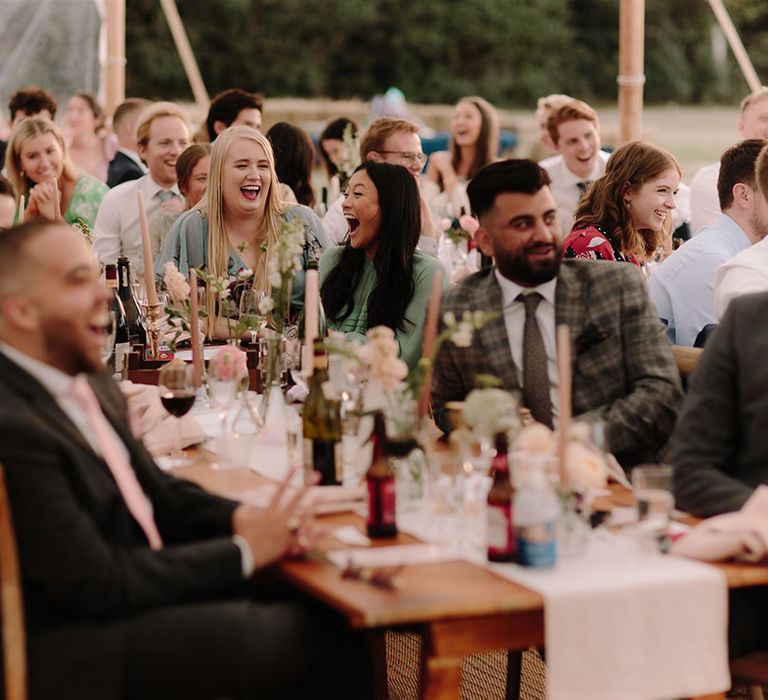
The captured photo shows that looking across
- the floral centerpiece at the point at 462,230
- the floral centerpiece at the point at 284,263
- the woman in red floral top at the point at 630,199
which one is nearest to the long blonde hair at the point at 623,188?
the woman in red floral top at the point at 630,199

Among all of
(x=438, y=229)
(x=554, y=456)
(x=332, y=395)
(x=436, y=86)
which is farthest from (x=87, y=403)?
(x=436, y=86)

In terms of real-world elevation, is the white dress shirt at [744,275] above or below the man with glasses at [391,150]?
below

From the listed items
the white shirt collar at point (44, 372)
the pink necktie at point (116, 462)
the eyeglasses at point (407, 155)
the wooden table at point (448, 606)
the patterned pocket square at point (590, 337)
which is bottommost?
the wooden table at point (448, 606)

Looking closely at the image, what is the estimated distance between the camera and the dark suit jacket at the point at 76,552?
227 cm

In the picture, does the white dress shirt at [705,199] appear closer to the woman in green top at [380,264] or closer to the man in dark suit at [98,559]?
the woman in green top at [380,264]

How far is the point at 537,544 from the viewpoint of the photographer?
2.32 m

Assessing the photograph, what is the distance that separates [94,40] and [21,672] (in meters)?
8.99

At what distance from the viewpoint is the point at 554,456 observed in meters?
2.64

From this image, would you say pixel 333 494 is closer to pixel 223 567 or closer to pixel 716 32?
pixel 223 567

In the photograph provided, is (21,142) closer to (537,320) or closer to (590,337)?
(537,320)

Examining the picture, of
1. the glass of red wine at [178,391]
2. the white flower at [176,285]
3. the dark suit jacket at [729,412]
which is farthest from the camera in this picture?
the white flower at [176,285]

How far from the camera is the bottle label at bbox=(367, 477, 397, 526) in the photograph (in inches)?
99.8

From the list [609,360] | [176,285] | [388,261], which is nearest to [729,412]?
[609,360]

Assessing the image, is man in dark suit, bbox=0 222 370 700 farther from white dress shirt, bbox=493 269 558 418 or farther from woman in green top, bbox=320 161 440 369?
woman in green top, bbox=320 161 440 369
